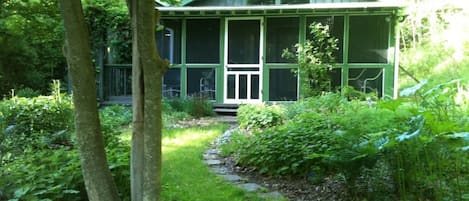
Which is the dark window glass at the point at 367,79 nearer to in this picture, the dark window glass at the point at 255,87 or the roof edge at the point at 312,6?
the roof edge at the point at 312,6

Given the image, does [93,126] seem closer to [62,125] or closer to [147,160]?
[147,160]

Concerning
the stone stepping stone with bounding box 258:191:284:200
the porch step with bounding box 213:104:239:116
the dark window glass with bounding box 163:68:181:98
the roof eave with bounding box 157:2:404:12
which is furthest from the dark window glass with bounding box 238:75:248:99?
the stone stepping stone with bounding box 258:191:284:200

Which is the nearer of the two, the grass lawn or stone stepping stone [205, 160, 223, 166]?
the grass lawn

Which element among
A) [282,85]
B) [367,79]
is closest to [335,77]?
[367,79]

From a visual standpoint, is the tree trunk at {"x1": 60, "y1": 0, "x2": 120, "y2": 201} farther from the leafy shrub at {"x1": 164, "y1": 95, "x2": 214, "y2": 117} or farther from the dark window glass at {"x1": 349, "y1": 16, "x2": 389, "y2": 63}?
the dark window glass at {"x1": 349, "y1": 16, "x2": 389, "y2": 63}

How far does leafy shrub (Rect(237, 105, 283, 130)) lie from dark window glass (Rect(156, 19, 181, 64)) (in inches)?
155

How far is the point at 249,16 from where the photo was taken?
34.9 feet

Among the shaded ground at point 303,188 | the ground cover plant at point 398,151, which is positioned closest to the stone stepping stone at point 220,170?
the shaded ground at point 303,188

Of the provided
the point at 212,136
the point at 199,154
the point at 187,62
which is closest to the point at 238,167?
the point at 199,154

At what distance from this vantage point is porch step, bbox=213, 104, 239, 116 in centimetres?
1024

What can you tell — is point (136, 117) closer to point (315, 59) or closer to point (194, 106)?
point (194, 106)

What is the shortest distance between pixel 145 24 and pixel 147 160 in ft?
2.16

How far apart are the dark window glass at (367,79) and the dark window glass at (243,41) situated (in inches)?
93.3

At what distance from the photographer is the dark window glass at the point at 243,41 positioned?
10.7 m
